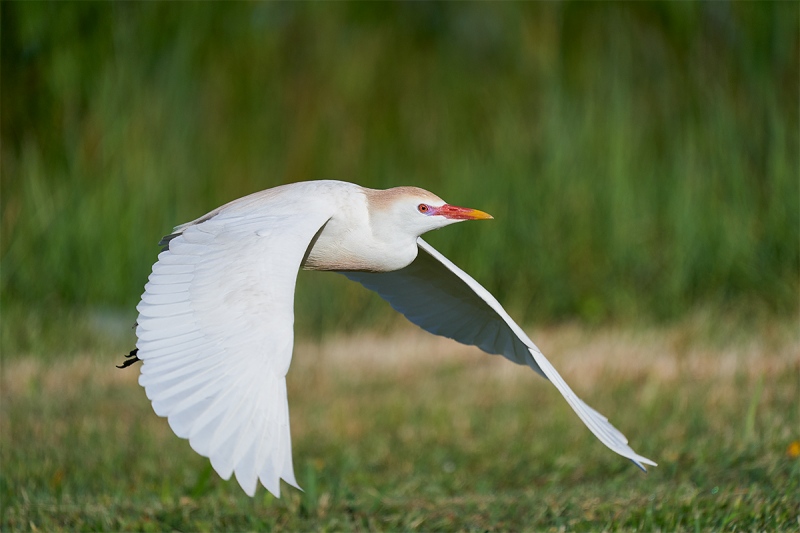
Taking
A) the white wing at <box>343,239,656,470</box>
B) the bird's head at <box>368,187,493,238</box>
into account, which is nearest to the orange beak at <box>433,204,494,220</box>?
the bird's head at <box>368,187,493,238</box>

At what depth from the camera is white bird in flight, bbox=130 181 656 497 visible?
Result: 2.46 metres

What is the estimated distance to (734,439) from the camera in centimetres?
444

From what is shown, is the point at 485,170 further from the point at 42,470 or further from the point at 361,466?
the point at 42,470

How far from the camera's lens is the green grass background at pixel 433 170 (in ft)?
18.2

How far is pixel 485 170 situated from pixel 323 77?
1.47 m

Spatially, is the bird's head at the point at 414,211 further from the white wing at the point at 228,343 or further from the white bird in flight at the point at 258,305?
the white wing at the point at 228,343

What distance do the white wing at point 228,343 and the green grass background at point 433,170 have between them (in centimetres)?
217

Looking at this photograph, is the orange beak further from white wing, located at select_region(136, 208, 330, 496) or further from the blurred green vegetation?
the blurred green vegetation

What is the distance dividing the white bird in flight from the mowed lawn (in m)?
0.60

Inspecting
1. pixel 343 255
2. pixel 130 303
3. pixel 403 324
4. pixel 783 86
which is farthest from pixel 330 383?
pixel 783 86

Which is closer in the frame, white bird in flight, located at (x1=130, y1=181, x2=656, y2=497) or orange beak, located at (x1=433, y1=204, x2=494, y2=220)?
white bird in flight, located at (x1=130, y1=181, x2=656, y2=497)

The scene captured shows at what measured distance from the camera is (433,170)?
26.5 feet

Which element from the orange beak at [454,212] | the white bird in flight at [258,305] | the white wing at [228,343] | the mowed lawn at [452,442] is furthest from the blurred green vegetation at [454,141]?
the white wing at [228,343]

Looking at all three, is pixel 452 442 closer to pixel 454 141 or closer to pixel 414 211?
pixel 414 211
